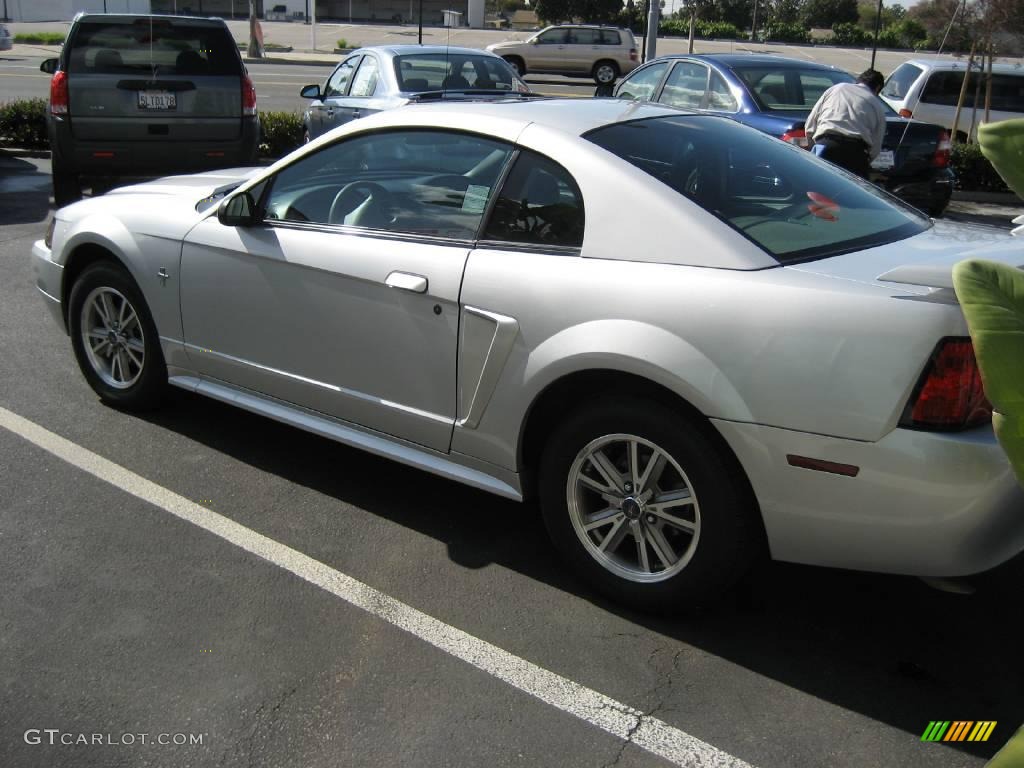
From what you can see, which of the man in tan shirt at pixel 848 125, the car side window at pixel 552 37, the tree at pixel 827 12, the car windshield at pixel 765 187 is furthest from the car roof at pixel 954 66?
the tree at pixel 827 12

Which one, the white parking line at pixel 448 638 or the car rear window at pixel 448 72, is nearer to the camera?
the white parking line at pixel 448 638

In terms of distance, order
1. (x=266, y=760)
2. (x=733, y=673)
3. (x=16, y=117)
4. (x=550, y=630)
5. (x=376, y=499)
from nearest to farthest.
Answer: (x=266, y=760) → (x=733, y=673) → (x=550, y=630) → (x=376, y=499) → (x=16, y=117)

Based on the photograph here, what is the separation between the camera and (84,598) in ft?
11.8

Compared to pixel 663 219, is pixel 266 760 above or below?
below

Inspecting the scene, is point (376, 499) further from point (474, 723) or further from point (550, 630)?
point (474, 723)

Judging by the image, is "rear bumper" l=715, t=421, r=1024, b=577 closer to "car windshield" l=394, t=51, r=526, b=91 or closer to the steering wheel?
the steering wheel

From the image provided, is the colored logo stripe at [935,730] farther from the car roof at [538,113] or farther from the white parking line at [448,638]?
the car roof at [538,113]

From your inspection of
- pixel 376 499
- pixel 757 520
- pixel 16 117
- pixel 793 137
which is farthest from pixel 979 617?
pixel 16 117

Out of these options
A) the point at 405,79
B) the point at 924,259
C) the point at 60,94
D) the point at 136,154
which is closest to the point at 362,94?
the point at 405,79

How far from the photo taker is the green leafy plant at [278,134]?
1464 centimetres

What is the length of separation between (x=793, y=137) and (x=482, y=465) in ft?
21.9

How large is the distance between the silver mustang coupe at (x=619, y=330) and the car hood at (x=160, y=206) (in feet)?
0.11

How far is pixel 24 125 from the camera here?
48.0 feet

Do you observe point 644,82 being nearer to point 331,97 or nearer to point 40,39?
point 331,97
